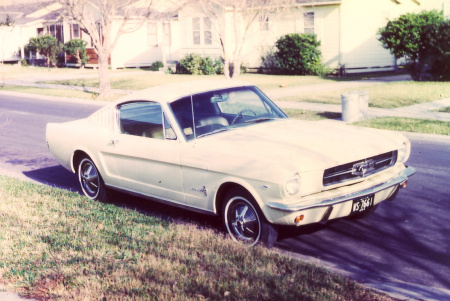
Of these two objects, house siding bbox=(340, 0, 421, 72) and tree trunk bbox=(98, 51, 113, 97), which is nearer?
tree trunk bbox=(98, 51, 113, 97)

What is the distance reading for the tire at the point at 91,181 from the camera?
7.47 metres

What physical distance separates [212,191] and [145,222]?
3.25 ft

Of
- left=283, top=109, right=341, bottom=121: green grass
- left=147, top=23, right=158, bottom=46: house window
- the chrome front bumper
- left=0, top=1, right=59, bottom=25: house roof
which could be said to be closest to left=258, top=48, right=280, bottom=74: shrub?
left=147, top=23, right=158, bottom=46: house window

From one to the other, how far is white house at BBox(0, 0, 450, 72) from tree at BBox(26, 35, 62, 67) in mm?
2699

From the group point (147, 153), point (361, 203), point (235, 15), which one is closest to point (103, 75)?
point (235, 15)

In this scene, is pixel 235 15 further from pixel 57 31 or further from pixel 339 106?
pixel 57 31

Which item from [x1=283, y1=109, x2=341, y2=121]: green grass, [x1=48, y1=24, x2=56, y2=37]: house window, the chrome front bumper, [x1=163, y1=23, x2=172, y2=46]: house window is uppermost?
[x1=48, y1=24, x2=56, y2=37]: house window

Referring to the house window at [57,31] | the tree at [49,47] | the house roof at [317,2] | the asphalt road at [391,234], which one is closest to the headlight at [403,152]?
the asphalt road at [391,234]

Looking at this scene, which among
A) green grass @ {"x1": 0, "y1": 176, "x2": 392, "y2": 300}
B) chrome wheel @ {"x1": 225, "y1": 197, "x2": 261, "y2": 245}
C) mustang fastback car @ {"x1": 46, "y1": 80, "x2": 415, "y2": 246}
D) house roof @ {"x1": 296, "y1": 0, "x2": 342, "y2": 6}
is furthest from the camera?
house roof @ {"x1": 296, "y1": 0, "x2": 342, "y2": 6}

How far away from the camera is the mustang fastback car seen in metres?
5.28

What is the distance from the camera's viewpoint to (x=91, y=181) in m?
7.65

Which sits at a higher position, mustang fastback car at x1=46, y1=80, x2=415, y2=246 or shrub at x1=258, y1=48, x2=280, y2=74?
shrub at x1=258, y1=48, x2=280, y2=74

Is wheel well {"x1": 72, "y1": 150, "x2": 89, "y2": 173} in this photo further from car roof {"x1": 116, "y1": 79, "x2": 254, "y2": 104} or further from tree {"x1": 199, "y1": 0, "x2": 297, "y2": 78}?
tree {"x1": 199, "y1": 0, "x2": 297, "y2": 78}

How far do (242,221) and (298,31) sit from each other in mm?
26219
